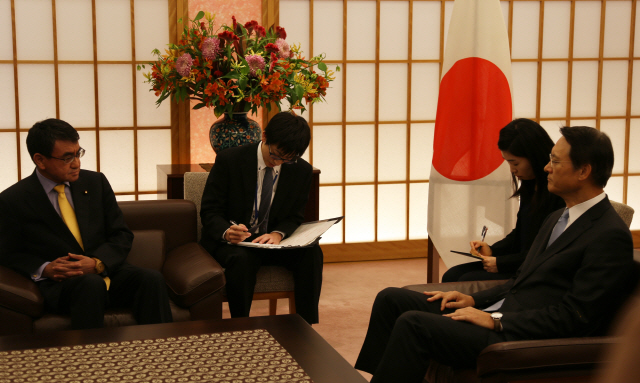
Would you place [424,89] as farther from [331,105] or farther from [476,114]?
[476,114]

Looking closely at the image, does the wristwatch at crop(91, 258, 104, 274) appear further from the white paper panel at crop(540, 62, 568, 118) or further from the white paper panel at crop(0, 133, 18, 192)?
the white paper panel at crop(540, 62, 568, 118)

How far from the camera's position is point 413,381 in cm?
191

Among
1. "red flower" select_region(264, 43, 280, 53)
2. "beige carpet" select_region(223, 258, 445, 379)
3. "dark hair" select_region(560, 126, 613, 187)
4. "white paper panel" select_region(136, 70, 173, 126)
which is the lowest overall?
"beige carpet" select_region(223, 258, 445, 379)

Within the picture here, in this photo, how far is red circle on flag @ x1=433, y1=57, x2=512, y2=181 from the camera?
335 centimetres

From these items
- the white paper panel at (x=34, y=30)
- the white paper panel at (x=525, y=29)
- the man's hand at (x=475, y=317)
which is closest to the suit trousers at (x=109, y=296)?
the man's hand at (x=475, y=317)

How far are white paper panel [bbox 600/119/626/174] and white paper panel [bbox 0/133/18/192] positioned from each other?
4.18m

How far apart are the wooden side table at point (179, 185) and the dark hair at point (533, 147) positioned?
135cm

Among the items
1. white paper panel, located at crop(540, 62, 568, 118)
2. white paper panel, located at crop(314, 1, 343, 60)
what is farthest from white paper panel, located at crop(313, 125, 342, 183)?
white paper panel, located at crop(540, 62, 568, 118)

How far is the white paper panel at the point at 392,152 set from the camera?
186 inches

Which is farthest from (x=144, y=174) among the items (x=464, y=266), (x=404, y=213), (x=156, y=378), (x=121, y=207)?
(x=156, y=378)

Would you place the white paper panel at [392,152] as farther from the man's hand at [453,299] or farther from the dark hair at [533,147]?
the man's hand at [453,299]

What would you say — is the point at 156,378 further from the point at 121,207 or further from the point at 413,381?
the point at 121,207

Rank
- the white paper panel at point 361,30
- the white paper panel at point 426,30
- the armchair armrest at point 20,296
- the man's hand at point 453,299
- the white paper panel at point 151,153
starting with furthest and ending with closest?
the white paper panel at point 426,30 < the white paper panel at point 361,30 < the white paper panel at point 151,153 < the armchair armrest at point 20,296 < the man's hand at point 453,299

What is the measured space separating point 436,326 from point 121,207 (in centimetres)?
165
